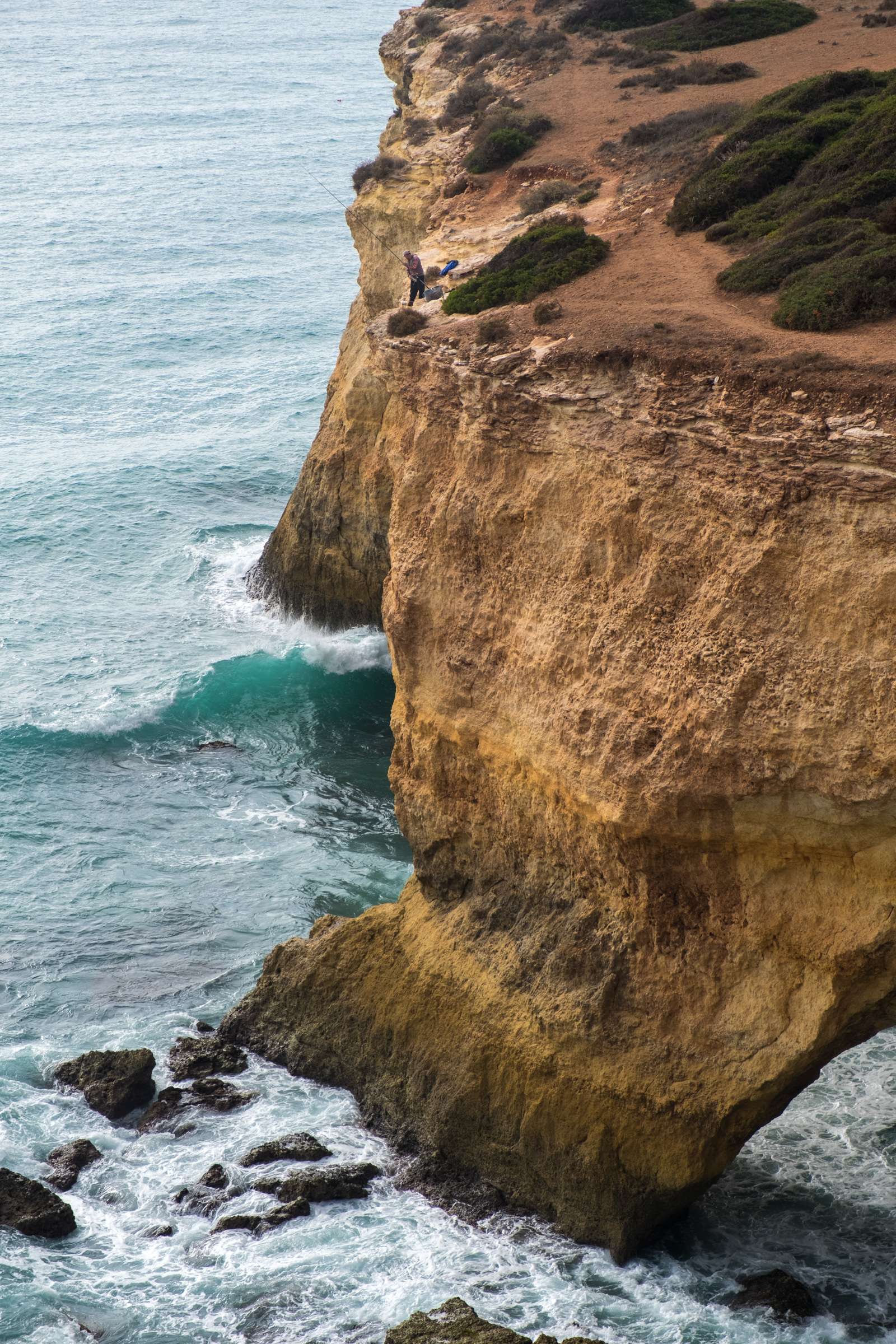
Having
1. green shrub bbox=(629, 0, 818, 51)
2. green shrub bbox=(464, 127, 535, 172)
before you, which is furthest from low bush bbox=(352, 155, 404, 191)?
green shrub bbox=(629, 0, 818, 51)

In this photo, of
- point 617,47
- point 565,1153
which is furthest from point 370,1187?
point 617,47

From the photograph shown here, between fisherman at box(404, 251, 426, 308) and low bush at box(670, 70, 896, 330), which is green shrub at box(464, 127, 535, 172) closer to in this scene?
low bush at box(670, 70, 896, 330)

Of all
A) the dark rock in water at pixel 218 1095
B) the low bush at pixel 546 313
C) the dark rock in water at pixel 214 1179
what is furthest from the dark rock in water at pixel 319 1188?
the low bush at pixel 546 313

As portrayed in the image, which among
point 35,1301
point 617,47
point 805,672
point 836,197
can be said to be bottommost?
point 35,1301

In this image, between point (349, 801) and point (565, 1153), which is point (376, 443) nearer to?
point (349, 801)

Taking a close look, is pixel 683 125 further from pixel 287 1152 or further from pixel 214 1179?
pixel 214 1179

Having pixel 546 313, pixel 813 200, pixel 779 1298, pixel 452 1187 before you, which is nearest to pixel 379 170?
pixel 813 200
